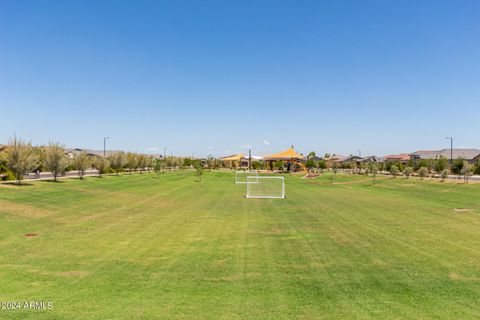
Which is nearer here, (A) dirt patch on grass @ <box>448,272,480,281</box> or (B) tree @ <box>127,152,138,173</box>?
(A) dirt patch on grass @ <box>448,272,480,281</box>

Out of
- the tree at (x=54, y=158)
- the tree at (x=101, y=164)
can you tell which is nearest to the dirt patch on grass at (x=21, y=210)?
the tree at (x=54, y=158)

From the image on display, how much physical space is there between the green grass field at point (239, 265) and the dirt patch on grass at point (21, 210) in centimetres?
22

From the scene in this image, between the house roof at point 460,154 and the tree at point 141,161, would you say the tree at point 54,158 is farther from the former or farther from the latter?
the house roof at point 460,154

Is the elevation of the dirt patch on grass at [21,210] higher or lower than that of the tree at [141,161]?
lower

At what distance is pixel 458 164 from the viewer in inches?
3246

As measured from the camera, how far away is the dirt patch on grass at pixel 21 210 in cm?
2473

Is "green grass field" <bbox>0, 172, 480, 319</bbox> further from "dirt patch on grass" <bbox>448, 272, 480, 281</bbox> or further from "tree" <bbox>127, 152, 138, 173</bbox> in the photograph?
"tree" <bbox>127, 152, 138, 173</bbox>

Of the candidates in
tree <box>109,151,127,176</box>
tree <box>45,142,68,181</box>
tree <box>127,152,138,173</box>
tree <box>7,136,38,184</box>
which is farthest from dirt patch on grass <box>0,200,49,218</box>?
tree <box>127,152,138,173</box>

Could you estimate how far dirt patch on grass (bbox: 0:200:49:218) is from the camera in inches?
974

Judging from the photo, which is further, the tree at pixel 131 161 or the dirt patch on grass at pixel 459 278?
the tree at pixel 131 161

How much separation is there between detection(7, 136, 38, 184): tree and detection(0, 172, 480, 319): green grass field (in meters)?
15.5

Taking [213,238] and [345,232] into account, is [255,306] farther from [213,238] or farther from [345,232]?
[345,232]

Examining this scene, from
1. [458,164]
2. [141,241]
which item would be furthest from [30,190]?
[458,164]

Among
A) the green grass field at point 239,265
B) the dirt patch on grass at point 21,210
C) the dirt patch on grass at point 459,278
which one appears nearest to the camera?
the green grass field at point 239,265
